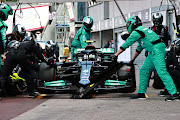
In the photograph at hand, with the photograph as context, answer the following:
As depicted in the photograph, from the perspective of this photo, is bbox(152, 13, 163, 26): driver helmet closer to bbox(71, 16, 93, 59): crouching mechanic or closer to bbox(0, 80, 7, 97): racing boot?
bbox(71, 16, 93, 59): crouching mechanic

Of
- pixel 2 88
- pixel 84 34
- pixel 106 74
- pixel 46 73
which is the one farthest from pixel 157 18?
pixel 2 88

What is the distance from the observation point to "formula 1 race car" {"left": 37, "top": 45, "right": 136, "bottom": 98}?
8.10 m

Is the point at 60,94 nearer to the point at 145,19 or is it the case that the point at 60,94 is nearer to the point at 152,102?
the point at 152,102

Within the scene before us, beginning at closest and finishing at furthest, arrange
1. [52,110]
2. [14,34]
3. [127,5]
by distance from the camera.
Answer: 1. [52,110]
2. [14,34]
3. [127,5]

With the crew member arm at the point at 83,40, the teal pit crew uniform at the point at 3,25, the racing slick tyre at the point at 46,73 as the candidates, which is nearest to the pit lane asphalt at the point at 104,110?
the racing slick tyre at the point at 46,73

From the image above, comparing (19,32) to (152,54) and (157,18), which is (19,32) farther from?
(157,18)

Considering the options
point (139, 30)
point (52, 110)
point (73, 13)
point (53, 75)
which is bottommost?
point (52, 110)

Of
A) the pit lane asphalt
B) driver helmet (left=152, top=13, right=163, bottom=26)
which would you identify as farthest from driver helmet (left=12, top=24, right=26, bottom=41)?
driver helmet (left=152, top=13, right=163, bottom=26)

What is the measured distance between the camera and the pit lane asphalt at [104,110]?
572 centimetres

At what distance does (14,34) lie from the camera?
9.19 meters

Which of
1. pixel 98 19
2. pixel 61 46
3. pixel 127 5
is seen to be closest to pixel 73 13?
pixel 61 46

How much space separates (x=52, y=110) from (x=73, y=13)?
37.6 meters

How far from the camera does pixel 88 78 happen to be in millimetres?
8109

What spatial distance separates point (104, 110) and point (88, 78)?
180cm
